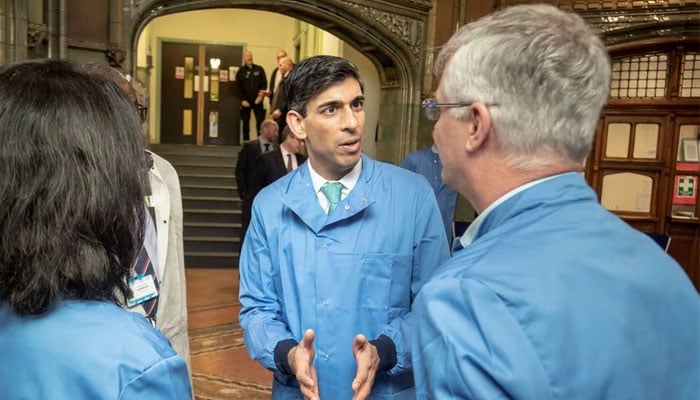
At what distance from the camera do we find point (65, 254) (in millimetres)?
828

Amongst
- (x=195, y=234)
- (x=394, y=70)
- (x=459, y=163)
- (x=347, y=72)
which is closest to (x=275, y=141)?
(x=394, y=70)

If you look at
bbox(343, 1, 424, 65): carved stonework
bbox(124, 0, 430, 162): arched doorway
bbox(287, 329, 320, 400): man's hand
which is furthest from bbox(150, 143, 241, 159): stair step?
bbox(287, 329, 320, 400): man's hand

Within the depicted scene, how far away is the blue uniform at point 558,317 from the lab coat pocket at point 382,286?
697 mm

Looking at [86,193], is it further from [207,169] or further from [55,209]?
[207,169]

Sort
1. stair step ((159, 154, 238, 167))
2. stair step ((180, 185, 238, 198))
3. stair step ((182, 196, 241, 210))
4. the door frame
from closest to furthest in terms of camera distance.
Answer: stair step ((182, 196, 241, 210)) → stair step ((180, 185, 238, 198)) → stair step ((159, 154, 238, 167)) → the door frame

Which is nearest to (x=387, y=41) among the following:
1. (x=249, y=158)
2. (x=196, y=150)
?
(x=249, y=158)

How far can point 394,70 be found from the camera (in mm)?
7316

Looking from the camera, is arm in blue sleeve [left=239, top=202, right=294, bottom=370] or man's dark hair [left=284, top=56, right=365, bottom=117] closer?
arm in blue sleeve [left=239, top=202, right=294, bottom=370]

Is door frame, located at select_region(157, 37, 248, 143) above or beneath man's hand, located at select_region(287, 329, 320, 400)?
above

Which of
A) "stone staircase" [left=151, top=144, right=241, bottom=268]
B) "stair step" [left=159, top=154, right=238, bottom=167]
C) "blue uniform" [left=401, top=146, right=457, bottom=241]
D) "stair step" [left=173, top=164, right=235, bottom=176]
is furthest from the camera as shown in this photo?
"stair step" [left=159, top=154, right=238, bottom=167]

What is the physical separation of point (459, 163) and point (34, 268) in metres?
0.65

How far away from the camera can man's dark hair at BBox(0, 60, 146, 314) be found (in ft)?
2.67

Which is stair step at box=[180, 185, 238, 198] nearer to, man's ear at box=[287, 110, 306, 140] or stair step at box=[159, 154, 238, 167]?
stair step at box=[159, 154, 238, 167]

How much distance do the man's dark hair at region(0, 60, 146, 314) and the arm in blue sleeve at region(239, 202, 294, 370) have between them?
0.72 meters
